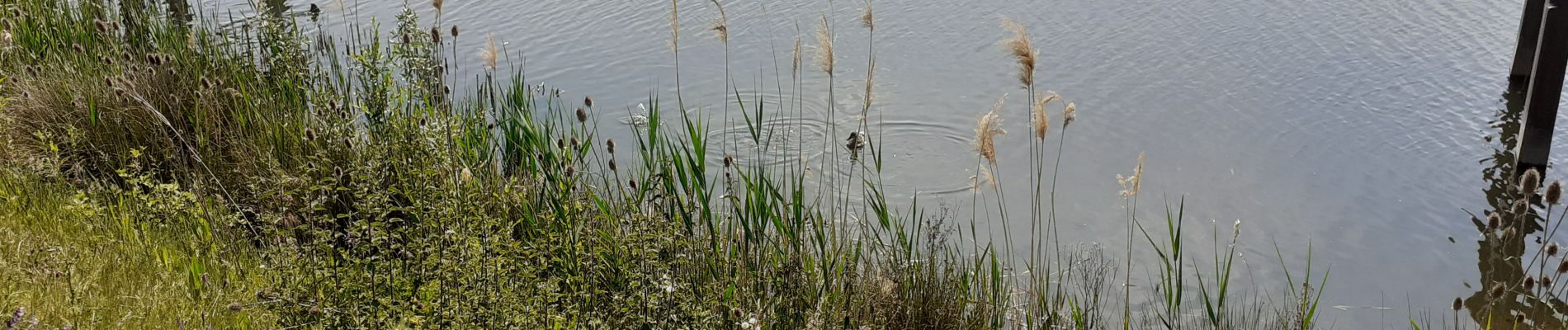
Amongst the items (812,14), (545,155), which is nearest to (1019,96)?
(812,14)

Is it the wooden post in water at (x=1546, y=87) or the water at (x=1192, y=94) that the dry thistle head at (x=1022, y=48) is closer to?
the water at (x=1192, y=94)

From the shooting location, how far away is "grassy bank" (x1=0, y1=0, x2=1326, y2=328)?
2445 mm

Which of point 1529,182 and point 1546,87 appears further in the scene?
point 1546,87

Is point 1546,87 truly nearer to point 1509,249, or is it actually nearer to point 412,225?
point 1509,249

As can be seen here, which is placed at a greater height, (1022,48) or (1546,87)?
(1022,48)

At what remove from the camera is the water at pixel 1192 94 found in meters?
5.20

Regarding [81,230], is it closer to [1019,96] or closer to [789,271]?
[789,271]

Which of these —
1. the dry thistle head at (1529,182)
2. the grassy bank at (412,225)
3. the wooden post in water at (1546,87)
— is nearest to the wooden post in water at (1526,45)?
the wooden post in water at (1546,87)

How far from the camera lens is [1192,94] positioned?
6688mm

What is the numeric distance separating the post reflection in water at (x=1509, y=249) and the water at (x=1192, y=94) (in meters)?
0.06

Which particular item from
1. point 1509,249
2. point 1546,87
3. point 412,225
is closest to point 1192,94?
point 1546,87

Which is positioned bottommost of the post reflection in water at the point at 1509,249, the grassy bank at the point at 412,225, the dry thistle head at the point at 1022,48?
the post reflection in water at the point at 1509,249

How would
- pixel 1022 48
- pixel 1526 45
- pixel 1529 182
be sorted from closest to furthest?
pixel 1529 182
pixel 1022 48
pixel 1526 45

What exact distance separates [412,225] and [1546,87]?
17.7 feet
